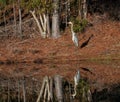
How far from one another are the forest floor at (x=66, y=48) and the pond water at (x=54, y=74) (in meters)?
1.12

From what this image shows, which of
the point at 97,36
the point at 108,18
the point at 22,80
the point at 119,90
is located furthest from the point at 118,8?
the point at 119,90

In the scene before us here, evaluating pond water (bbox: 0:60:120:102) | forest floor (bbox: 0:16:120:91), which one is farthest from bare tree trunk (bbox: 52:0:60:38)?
pond water (bbox: 0:60:120:102)

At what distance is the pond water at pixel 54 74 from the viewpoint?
2064 centimetres

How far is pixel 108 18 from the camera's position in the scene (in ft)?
131

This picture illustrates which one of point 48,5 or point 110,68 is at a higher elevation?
point 48,5

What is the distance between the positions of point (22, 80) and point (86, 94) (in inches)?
257

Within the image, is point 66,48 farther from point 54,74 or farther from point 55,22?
point 54,74

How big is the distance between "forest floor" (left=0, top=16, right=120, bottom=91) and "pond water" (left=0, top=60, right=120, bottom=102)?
112cm

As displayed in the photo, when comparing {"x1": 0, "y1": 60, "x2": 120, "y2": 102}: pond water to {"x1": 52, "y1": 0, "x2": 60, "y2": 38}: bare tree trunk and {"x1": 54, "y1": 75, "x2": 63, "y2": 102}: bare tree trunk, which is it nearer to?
{"x1": 54, "y1": 75, "x2": 63, "y2": 102}: bare tree trunk

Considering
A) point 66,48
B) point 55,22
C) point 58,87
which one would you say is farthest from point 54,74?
point 55,22

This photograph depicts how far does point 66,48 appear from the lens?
35469 mm

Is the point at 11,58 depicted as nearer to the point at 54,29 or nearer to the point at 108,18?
the point at 54,29

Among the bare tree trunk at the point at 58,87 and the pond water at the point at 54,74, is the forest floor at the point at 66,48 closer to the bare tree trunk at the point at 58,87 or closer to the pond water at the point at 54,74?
the pond water at the point at 54,74

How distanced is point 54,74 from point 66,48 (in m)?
8.24
